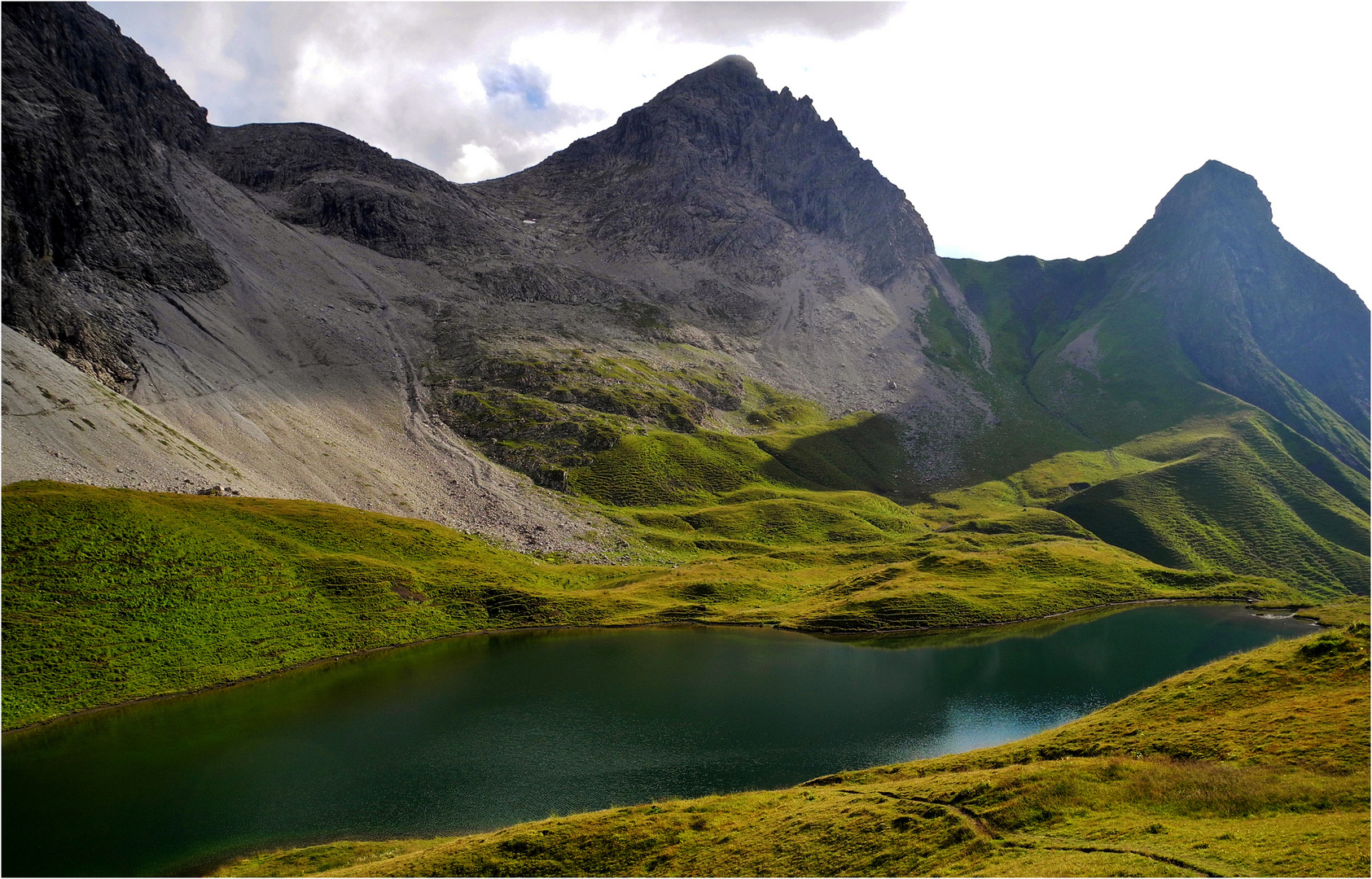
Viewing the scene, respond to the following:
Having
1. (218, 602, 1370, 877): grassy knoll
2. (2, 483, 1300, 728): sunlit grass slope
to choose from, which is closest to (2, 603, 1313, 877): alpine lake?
(2, 483, 1300, 728): sunlit grass slope

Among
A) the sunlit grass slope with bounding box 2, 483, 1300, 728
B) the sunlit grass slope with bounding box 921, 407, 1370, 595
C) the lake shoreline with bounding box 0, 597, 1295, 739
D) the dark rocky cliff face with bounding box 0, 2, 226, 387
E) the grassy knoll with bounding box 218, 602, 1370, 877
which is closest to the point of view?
the grassy knoll with bounding box 218, 602, 1370, 877

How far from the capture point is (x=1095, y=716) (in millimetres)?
52906

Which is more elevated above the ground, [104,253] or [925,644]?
[104,253]

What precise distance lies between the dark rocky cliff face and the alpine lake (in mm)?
86347

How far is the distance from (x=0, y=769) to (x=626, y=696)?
51.8m

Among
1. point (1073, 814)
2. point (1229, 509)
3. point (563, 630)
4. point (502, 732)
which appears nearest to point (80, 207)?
point (563, 630)

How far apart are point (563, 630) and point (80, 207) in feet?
459

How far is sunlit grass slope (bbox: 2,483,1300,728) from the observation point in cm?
7438

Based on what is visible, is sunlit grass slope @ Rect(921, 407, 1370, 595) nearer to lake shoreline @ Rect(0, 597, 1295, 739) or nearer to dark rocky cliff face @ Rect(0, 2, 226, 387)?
lake shoreline @ Rect(0, 597, 1295, 739)

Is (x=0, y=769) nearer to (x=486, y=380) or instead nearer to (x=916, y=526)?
(x=486, y=380)

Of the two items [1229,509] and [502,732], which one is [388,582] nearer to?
[502,732]

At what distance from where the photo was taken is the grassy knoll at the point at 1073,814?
28.6 m

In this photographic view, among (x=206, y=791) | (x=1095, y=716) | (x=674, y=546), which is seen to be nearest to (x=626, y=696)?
(x=206, y=791)

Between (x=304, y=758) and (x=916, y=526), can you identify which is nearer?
(x=304, y=758)
